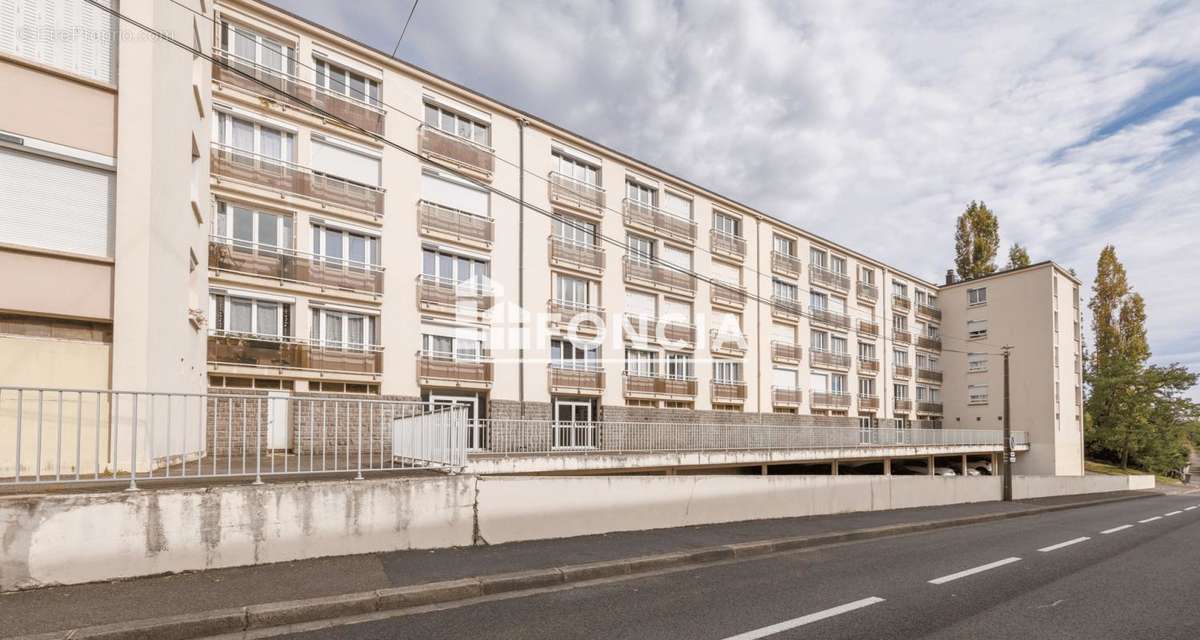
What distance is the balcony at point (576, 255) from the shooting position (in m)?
23.4

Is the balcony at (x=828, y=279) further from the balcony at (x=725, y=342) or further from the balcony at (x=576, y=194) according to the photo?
the balcony at (x=576, y=194)

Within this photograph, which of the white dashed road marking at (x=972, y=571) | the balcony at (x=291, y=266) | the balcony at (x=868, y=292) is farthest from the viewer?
the balcony at (x=868, y=292)

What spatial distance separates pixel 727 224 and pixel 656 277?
6410 millimetres

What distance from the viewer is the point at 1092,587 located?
668cm

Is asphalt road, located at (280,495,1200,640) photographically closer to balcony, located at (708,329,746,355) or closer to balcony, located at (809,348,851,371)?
balcony, located at (708,329,746,355)

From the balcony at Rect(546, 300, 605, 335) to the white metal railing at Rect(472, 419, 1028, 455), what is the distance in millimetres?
4113

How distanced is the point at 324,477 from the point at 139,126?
565cm

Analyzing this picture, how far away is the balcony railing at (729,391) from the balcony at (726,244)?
616 centimetres

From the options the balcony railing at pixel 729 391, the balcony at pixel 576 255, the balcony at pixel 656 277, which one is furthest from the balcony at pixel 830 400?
the balcony at pixel 576 255

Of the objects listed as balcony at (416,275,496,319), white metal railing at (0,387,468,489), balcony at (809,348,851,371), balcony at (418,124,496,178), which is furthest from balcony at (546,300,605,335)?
balcony at (809,348,851,371)

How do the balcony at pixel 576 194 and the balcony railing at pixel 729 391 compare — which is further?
the balcony railing at pixel 729 391

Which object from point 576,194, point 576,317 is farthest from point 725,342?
point 576,194

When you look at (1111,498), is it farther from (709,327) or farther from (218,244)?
(218,244)

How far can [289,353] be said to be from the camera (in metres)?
17.1
